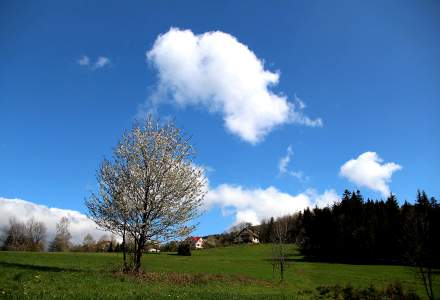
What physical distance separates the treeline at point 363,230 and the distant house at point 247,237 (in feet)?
205

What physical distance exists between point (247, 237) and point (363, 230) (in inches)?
3405

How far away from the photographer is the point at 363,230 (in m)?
86.6

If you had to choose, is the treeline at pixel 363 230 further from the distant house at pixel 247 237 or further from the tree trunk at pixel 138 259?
the distant house at pixel 247 237

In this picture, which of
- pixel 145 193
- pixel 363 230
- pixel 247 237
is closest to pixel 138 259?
pixel 145 193

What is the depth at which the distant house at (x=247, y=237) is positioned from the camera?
166750 mm

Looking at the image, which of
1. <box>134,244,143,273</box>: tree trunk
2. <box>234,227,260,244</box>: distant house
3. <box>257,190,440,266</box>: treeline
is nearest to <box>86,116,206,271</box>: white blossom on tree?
<box>134,244,143,273</box>: tree trunk

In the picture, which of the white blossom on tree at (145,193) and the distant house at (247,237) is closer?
the white blossom on tree at (145,193)

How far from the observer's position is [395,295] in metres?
31.0

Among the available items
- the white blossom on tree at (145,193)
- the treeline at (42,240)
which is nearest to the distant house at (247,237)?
the treeline at (42,240)

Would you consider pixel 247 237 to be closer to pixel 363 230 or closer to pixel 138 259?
pixel 363 230

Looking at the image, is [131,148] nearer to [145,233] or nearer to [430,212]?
[145,233]

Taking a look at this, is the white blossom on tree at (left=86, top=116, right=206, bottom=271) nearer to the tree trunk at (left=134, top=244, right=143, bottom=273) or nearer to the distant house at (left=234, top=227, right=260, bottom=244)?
the tree trunk at (left=134, top=244, right=143, bottom=273)

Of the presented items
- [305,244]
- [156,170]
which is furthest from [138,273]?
[305,244]

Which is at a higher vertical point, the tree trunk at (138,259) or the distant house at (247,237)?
the distant house at (247,237)
